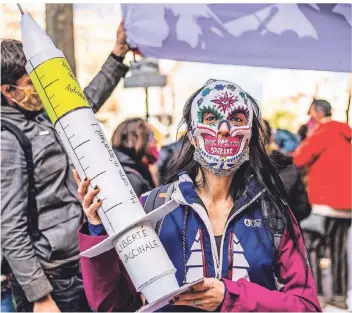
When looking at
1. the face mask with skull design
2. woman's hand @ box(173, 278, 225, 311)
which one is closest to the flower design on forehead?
the face mask with skull design

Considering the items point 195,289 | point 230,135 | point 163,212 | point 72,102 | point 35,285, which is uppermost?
point 72,102

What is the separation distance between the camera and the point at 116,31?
2.83 m

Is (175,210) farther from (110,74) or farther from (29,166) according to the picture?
(110,74)

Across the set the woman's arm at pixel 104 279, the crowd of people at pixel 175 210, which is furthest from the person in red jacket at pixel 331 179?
the woman's arm at pixel 104 279

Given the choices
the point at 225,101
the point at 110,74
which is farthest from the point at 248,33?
the point at 225,101

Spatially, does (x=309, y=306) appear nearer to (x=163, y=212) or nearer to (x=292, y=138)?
(x=163, y=212)

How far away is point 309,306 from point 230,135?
1.92 ft

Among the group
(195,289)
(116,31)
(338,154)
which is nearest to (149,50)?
(116,31)

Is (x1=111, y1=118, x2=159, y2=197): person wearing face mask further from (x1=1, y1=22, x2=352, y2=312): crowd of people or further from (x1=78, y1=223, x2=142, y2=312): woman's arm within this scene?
(x1=78, y1=223, x2=142, y2=312): woman's arm

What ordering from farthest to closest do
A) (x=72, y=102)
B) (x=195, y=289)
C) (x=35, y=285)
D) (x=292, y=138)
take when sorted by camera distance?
1. (x=292, y=138)
2. (x=35, y=285)
3. (x=72, y=102)
4. (x=195, y=289)

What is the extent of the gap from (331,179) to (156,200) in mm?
2912

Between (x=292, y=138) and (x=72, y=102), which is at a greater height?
(x=72, y=102)

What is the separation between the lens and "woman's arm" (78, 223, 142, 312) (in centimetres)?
201

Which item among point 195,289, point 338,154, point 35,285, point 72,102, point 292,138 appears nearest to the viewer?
point 195,289
